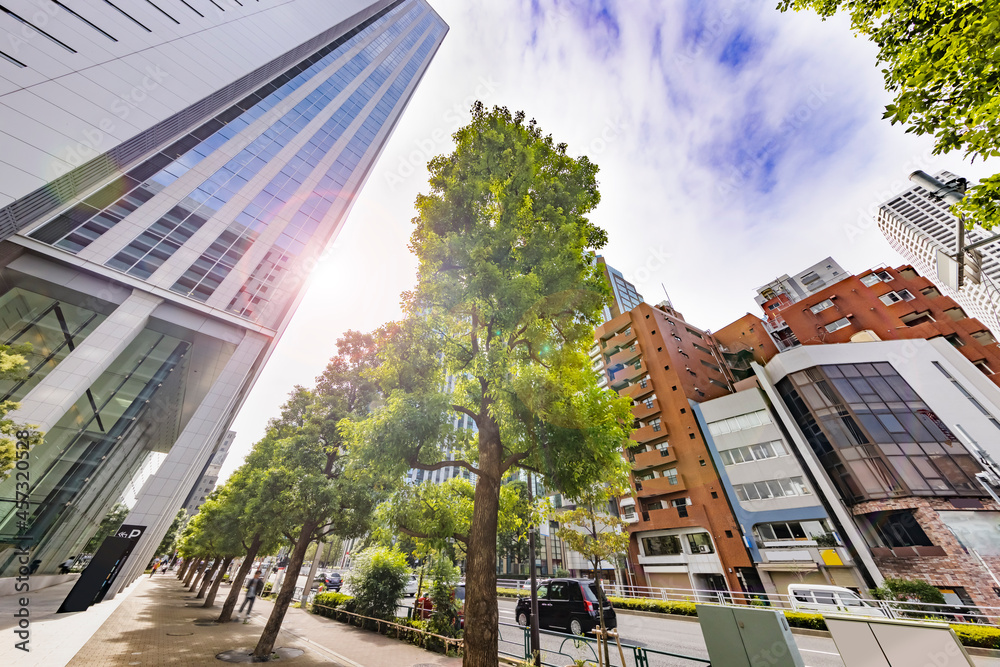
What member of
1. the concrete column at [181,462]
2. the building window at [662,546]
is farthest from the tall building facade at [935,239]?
the concrete column at [181,462]

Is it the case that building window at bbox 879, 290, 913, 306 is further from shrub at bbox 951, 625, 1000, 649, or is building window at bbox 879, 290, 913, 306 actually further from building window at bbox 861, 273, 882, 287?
shrub at bbox 951, 625, 1000, 649

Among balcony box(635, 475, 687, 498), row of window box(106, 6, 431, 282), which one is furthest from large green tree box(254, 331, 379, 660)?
balcony box(635, 475, 687, 498)

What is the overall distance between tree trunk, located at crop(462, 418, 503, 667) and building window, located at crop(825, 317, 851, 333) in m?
46.6

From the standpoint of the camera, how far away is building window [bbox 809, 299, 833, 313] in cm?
3728

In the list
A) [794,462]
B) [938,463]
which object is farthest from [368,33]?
[938,463]

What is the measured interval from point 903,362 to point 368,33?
217 ft

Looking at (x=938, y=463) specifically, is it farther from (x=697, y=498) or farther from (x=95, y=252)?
(x=95, y=252)

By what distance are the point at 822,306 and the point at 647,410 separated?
987 inches

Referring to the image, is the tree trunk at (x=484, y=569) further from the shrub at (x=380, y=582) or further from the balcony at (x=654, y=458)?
the balcony at (x=654, y=458)

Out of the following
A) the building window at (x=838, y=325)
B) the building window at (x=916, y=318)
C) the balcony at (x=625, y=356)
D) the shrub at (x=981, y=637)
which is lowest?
the shrub at (x=981, y=637)

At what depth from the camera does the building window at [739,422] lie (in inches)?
1092

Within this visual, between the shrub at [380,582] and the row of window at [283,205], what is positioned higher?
the row of window at [283,205]

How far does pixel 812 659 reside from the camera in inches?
372

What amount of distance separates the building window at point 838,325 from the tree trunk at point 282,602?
163 feet
